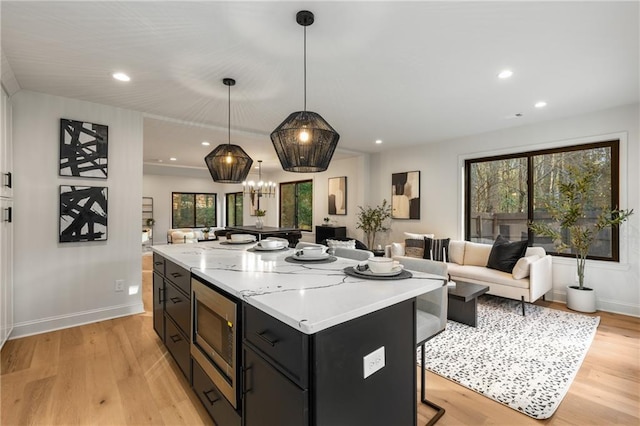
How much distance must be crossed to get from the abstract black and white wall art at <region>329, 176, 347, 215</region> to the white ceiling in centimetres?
319

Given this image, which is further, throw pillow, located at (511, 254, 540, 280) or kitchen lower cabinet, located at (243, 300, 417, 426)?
throw pillow, located at (511, 254, 540, 280)

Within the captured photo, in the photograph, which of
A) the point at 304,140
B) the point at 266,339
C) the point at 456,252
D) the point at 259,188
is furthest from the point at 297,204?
the point at 266,339

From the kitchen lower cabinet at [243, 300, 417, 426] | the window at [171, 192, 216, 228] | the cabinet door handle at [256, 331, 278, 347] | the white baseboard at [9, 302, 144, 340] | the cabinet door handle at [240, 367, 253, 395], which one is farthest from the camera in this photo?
the window at [171, 192, 216, 228]

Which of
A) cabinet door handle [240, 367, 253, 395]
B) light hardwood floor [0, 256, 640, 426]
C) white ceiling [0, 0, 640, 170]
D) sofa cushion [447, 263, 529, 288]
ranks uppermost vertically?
white ceiling [0, 0, 640, 170]

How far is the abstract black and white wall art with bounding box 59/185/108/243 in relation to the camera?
128 inches

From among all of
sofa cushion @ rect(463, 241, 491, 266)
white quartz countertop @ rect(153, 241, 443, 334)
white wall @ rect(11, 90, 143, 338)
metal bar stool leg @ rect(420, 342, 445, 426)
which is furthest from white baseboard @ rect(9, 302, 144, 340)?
sofa cushion @ rect(463, 241, 491, 266)

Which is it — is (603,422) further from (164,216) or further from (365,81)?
(164,216)

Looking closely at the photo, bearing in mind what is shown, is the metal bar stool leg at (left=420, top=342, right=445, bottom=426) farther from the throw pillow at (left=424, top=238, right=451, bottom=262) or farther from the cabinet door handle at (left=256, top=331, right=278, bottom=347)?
the throw pillow at (left=424, top=238, right=451, bottom=262)

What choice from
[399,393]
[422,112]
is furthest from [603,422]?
[422,112]

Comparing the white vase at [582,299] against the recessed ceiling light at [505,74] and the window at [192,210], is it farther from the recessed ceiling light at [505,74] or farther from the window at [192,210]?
the window at [192,210]

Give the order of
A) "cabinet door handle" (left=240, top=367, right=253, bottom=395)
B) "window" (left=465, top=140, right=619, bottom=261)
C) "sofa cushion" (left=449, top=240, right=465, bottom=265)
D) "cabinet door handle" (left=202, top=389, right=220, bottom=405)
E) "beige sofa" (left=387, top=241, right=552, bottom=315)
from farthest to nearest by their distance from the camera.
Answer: "sofa cushion" (left=449, top=240, right=465, bottom=265) → "window" (left=465, top=140, right=619, bottom=261) → "beige sofa" (left=387, top=241, right=552, bottom=315) → "cabinet door handle" (left=202, top=389, right=220, bottom=405) → "cabinet door handle" (left=240, top=367, right=253, bottom=395)

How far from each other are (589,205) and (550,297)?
1.35 meters

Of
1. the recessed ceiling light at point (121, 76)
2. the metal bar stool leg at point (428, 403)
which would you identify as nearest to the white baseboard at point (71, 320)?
the recessed ceiling light at point (121, 76)

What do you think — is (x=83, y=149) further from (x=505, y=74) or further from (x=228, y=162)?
(x=505, y=74)
